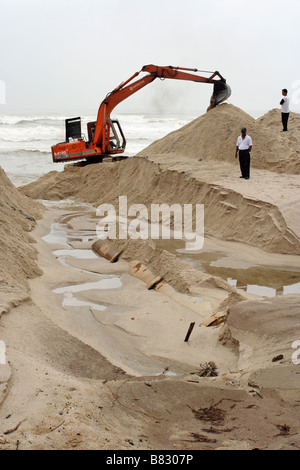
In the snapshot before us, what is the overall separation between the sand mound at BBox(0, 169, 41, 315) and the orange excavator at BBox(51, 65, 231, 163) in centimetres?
424

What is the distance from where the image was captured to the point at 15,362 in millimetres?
3641

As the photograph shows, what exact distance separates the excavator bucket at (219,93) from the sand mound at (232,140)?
219 millimetres

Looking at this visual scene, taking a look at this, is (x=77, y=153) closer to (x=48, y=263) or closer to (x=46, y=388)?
(x=48, y=263)

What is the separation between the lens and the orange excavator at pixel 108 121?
45.5ft

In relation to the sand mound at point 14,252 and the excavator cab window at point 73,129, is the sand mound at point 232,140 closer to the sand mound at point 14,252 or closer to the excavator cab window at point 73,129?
the excavator cab window at point 73,129

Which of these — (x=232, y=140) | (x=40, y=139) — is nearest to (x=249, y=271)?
(x=232, y=140)

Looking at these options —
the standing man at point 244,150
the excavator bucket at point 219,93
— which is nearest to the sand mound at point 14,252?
the standing man at point 244,150

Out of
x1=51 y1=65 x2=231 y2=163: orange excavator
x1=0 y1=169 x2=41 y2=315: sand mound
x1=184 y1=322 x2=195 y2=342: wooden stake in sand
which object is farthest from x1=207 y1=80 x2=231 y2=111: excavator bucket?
x1=184 y1=322 x2=195 y2=342: wooden stake in sand

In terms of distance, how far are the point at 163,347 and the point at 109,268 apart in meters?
2.70

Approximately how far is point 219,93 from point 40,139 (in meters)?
24.5

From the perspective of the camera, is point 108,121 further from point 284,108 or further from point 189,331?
point 189,331

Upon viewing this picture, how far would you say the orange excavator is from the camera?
45.5 ft

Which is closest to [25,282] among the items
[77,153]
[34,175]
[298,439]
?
[298,439]

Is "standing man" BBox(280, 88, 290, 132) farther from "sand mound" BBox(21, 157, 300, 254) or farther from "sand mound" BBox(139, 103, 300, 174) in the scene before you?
"sand mound" BBox(21, 157, 300, 254)
